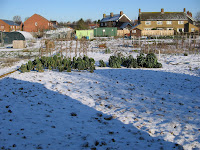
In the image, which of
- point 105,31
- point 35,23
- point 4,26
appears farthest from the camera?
point 4,26

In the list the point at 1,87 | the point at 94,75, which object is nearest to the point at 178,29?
the point at 94,75

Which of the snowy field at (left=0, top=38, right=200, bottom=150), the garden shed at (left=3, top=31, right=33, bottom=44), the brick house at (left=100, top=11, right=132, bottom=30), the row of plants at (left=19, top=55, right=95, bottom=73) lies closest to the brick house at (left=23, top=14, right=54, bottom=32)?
the brick house at (left=100, top=11, right=132, bottom=30)

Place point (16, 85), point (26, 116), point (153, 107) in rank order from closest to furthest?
point (26, 116), point (153, 107), point (16, 85)

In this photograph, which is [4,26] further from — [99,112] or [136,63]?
[99,112]

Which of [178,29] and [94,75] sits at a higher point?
[178,29]

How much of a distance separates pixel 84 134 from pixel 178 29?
56311 mm

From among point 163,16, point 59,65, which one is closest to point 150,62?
point 59,65

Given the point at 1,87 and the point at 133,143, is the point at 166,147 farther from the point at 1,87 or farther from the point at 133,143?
the point at 1,87

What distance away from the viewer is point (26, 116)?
499cm

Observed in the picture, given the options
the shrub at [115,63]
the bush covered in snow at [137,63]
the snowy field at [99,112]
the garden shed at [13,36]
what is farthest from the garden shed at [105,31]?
the snowy field at [99,112]

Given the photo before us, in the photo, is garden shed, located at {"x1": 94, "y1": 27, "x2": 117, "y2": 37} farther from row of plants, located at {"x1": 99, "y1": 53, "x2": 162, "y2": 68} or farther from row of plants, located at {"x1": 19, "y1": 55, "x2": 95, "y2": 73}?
row of plants, located at {"x1": 19, "y1": 55, "x2": 95, "y2": 73}

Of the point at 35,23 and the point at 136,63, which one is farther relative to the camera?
the point at 35,23

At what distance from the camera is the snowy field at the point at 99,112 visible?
12.9 ft

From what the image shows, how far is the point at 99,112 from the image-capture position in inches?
219
